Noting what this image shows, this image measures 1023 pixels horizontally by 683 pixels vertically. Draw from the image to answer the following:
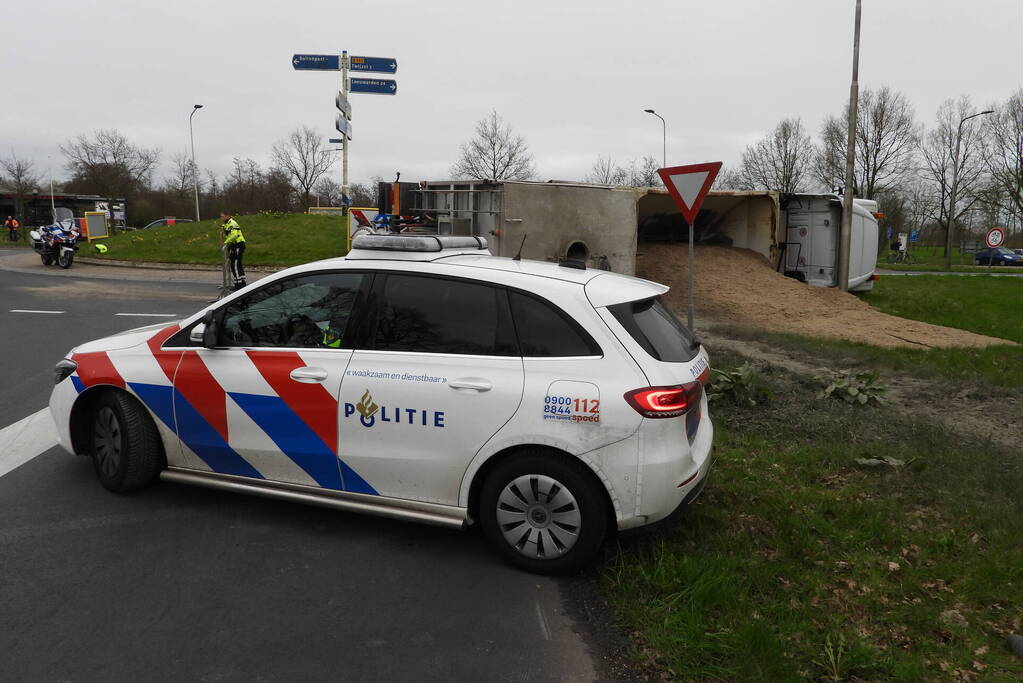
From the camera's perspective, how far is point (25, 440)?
18.2 feet

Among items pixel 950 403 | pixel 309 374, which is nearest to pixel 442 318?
pixel 309 374

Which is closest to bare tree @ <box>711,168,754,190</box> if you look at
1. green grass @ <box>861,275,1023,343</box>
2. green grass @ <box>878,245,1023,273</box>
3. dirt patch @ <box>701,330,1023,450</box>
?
green grass @ <box>878,245,1023,273</box>

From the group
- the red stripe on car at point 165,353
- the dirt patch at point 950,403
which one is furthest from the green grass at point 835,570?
the red stripe on car at point 165,353

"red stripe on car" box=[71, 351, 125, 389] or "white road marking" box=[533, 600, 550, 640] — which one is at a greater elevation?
"red stripe on car" box=[71, 351, 125, 389]

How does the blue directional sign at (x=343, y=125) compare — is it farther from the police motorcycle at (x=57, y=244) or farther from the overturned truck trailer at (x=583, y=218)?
the overturned truck trailer at (x=583, y=218)

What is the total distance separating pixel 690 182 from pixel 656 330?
417 cm

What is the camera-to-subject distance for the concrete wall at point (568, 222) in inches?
480

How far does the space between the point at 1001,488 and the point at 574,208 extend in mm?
8971

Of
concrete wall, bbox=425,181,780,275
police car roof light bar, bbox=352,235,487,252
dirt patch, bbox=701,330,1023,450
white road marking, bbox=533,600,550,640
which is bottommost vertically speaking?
white road marking, bbox=533,600,550,640

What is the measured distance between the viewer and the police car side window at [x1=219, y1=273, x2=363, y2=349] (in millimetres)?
4125

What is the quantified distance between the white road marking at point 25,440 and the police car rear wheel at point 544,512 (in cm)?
339

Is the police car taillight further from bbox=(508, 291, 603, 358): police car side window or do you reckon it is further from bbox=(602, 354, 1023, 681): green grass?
bbox=(602, 354, 1023, 681): green grass

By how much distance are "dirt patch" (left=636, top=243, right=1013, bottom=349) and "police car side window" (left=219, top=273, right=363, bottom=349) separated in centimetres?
929

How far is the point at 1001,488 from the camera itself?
475cm
